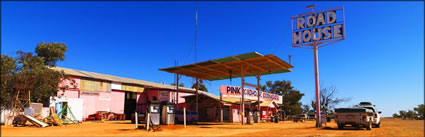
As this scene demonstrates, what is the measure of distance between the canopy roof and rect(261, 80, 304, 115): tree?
107ft

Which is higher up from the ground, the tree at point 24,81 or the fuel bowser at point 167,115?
the tree at point 24,81

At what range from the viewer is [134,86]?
43094 mm

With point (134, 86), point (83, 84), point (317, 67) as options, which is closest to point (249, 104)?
point (317, 67)

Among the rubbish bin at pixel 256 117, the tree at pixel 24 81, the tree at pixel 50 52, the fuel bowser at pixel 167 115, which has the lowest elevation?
the rubbish bin at pixel 256 117

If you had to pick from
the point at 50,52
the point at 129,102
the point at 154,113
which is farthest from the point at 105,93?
the point at 154,113

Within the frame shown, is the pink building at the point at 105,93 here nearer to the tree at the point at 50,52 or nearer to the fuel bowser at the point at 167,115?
the tree at the point at 50,52

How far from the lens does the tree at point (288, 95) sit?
66556 millimetres

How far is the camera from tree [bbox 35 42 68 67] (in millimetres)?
37531

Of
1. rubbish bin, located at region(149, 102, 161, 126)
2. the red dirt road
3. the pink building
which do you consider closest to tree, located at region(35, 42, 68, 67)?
the pink building

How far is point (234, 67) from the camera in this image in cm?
3089

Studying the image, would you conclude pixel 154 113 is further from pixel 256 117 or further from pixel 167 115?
pixel 256 117

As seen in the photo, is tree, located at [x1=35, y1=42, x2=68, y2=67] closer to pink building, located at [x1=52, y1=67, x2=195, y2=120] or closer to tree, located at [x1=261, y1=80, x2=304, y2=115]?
pink building, located at [x1=52, y1=67, x2=195, y2=120]

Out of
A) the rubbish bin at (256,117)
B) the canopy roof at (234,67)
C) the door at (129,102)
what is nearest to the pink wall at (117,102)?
the door at (129,102)

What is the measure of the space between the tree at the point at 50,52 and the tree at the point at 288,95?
43655 mm
